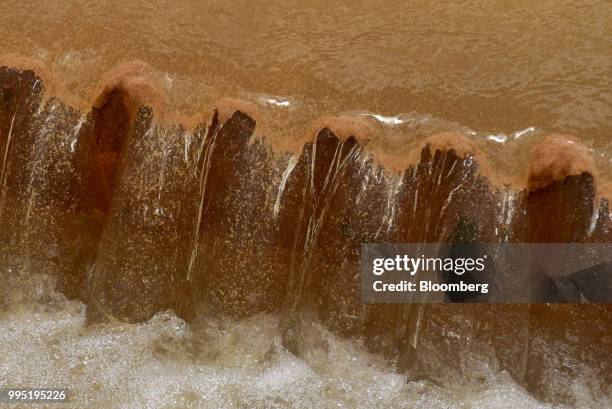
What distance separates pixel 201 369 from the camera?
2.45 meters

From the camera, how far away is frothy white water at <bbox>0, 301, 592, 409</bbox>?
7.72ft

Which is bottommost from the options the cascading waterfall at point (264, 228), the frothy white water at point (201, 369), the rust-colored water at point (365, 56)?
the frothy white water at point (201, 369)

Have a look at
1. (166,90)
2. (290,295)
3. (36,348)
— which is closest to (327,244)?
(290,295)

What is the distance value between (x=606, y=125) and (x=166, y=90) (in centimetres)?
158

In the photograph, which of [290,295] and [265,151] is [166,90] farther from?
[290,295]

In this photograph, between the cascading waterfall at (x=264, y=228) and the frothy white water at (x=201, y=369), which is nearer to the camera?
the cascading waterfall at (x=264, y=228)

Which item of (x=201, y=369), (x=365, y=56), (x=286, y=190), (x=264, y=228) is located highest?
(x=365, y=56)

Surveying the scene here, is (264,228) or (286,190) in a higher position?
(286,190)

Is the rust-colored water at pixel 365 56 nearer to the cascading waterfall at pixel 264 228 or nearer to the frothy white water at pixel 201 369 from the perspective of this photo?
the cascading waterfall at pixel 264 228

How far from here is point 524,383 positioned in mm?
2289

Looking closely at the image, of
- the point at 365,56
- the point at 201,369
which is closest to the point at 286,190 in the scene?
the point at 365,56

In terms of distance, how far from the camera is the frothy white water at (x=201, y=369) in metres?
2.35

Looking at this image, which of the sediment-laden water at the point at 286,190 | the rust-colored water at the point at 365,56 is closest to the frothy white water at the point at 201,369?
the sediment-laden water at the point at 286,190

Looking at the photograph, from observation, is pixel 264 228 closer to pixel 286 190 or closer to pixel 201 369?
pixel 286 190
